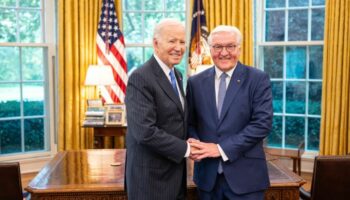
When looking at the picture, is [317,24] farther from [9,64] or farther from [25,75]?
[9,64]

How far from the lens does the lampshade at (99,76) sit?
16.4 feet

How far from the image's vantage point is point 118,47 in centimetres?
537

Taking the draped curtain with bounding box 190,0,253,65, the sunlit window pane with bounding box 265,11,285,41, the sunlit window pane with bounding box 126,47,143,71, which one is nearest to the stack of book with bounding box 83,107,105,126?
the sunlit window pane with bounding box 126,47,143,71

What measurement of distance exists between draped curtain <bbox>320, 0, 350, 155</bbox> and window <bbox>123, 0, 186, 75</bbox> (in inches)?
77.2

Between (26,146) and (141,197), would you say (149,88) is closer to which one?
(141,197)

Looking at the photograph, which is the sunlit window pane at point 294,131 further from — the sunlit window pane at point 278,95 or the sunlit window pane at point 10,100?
the sunlit window pane at point 10,100

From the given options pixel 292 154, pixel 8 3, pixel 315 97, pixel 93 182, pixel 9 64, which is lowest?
pixel 292 154

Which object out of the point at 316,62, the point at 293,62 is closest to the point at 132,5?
the point at 293,62

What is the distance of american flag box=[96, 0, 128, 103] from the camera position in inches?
208

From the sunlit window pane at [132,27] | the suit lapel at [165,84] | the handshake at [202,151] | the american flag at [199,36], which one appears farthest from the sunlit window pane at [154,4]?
the handshake at [202,151]

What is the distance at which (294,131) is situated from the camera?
17.9 ft

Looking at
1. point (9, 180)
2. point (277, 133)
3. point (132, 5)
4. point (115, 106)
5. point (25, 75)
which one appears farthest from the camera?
point (132, 5)

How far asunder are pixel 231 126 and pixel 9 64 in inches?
161

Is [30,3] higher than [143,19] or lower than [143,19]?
higher
